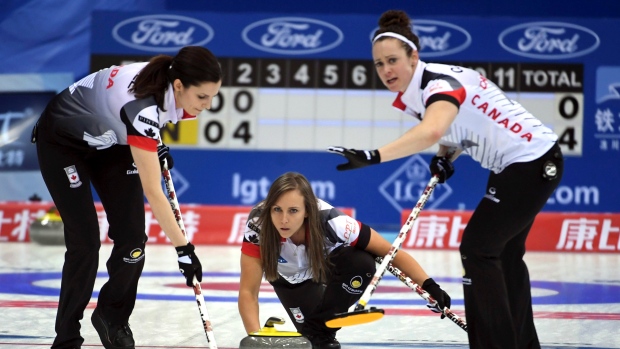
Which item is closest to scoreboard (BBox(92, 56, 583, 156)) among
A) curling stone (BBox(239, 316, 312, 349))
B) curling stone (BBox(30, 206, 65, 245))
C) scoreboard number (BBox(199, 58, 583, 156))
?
scoreboard number (BBox(199, 58, 583, 156))

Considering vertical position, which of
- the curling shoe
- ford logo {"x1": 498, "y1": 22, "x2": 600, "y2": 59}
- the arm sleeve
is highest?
the arm sleeve

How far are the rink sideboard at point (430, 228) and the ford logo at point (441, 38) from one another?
242 centimetres

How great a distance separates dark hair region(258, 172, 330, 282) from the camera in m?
4.18

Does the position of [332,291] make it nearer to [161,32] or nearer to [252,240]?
[252,240]

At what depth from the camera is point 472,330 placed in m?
3.89

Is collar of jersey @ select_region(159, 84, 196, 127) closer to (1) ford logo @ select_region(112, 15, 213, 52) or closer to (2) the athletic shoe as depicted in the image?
(2) the athletic shoe

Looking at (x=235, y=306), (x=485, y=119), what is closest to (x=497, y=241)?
(x=485, y=119)

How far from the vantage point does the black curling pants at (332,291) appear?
4.43 m

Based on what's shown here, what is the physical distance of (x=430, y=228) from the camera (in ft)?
37.1

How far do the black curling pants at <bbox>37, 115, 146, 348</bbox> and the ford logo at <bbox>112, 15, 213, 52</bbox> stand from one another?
8614 mm

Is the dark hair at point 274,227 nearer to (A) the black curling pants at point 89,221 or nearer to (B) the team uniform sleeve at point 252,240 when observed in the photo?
(B) the team uniform sleeve at point 252,240

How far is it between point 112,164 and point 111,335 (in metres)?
0.74

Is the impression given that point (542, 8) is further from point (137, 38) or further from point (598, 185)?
point (137, 38)

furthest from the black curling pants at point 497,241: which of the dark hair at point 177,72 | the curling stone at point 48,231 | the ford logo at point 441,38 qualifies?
the ford logo at point 441,38
